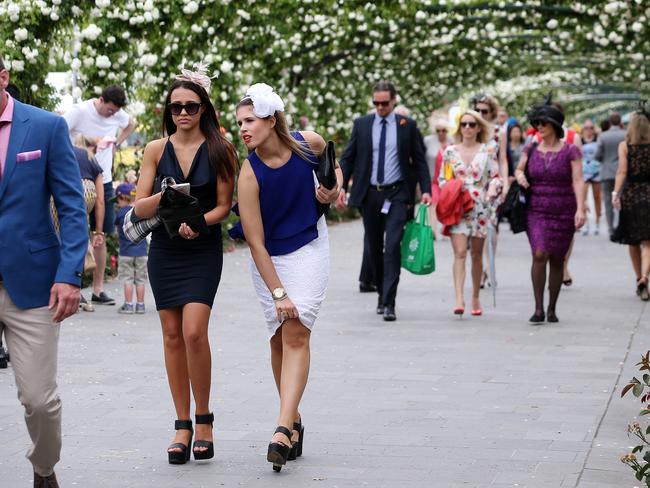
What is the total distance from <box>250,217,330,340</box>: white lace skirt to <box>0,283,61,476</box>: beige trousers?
4.61 ft

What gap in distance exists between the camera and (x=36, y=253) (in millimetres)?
4922

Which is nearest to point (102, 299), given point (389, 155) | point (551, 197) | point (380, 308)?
point (380, 308)

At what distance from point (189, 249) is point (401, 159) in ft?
18.0

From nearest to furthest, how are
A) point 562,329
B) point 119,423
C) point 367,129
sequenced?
point 119,423
point 562,329
point 367,129

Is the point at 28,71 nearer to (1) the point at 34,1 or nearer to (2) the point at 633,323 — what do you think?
(1) the point at 34,1

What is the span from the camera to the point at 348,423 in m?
7.02

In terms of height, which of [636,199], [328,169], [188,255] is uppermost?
[328,169]

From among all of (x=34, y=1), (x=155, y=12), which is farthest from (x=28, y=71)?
(x=155, y=12)

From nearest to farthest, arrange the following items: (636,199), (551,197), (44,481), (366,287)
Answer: (44,481) < (551,197) < (636,199) < (366,287)

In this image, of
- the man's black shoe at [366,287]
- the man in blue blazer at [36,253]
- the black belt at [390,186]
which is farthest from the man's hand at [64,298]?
the man's black shoe at [366,287]

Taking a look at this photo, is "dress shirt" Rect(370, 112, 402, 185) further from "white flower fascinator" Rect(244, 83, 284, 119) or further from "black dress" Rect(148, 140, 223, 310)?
"white flower fascinator" Rect(244, 83, 284, 119)

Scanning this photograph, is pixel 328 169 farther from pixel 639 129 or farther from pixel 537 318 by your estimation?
pixel 639 129

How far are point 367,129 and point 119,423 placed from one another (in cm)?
520

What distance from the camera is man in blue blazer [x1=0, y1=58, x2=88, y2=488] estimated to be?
16.0ft
